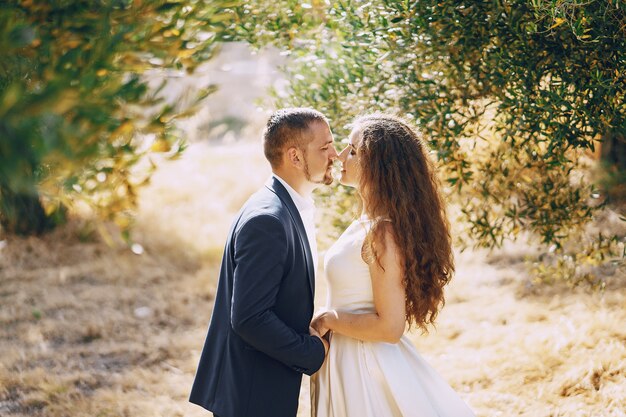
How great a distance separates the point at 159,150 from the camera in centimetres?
231

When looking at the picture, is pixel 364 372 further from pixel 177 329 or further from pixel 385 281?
pixel 177 329

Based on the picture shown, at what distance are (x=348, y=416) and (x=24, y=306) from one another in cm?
597

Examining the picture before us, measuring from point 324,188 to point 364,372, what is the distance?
204 centimetres

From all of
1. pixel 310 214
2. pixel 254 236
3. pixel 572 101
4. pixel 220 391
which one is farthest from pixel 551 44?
pixel 220 391

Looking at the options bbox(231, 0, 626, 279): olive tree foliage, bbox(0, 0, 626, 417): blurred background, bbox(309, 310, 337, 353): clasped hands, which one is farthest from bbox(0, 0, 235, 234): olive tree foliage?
bbox(231, 0, 626, 279): olive tree foliage

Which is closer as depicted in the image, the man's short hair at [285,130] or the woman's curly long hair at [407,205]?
the woman's curly long hair at [407,205]

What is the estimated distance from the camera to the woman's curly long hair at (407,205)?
3.11 meters

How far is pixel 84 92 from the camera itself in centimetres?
188

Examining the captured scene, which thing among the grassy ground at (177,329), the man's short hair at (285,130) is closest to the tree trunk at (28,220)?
the grassy ground at (177,329)

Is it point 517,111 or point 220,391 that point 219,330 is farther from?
point 517,111

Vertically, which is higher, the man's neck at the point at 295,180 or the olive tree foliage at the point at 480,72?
the olive tree foliage at the point at 480,72

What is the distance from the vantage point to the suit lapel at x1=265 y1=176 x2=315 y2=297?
3193mm

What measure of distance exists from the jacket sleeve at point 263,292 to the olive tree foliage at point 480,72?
1236 millimetres

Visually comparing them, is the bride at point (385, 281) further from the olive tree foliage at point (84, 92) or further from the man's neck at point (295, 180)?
the olive tree foliage at point (84, 92)
